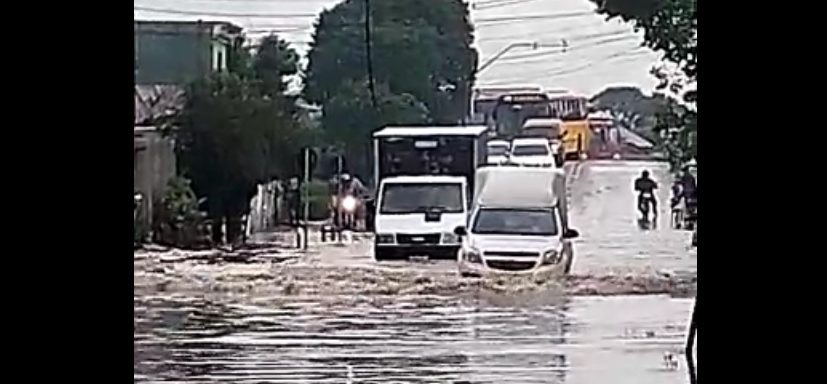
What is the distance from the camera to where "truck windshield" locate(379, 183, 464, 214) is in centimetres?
531

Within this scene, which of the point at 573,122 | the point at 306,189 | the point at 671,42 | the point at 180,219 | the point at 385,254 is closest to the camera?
the point at 671,42

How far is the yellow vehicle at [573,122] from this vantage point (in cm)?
509

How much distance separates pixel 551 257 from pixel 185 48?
1.76 m

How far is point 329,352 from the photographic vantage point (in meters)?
5.06

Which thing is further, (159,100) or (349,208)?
(349,208)

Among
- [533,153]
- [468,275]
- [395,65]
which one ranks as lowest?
[468,275]

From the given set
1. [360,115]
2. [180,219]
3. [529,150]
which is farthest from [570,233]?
[180,219]

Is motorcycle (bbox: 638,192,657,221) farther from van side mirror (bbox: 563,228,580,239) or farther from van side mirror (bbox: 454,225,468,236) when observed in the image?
van side mirror (bbox: 454,225,468,236)

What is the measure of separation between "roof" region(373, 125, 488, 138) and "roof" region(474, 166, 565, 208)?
0.77ft

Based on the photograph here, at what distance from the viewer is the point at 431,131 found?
5.19 m

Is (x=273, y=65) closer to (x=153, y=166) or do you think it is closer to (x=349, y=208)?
(x=349, y=208)

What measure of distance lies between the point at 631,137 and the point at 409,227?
39.9 inches

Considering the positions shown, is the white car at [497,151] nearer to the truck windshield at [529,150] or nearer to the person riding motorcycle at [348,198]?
the truck windshield at [529,150]
